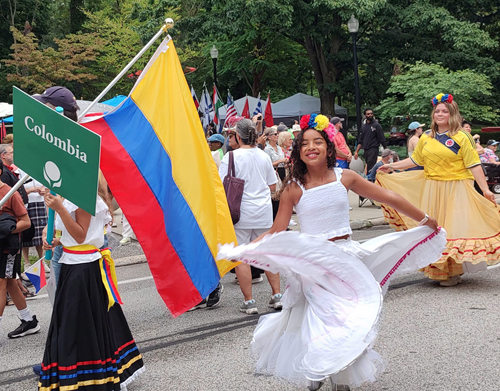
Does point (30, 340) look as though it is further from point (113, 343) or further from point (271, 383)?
point (271, 383)

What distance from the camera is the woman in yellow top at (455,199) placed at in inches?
271

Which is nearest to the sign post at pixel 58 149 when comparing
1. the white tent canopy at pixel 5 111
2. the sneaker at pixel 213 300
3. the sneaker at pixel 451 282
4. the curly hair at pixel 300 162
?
the curly hair at pixel 300 162

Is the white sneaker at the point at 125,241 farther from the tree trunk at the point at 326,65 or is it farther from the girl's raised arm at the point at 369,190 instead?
the tree trunk at the point at 326,65

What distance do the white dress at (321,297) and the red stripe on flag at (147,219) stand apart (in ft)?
3.01

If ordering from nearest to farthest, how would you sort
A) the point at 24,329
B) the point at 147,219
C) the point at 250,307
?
the point at 147,219 < the point at 24,329 < the point at 250,307

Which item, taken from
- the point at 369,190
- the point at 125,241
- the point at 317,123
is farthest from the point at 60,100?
the point at 125,241

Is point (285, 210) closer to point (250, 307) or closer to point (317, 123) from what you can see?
point (317, 123)

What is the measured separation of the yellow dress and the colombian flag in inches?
114

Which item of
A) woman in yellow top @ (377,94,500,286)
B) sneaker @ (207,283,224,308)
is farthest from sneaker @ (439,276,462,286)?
sneaker @ (207,283,224,308)

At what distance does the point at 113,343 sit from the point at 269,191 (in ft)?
10.5

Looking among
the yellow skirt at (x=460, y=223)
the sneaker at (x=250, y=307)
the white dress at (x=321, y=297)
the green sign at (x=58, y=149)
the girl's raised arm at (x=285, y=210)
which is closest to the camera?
the white dress at (x=321, y=297)

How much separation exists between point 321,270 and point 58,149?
1668 mm

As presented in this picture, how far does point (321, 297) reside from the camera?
379 cm

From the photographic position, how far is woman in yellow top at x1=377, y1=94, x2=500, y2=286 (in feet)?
22.6
